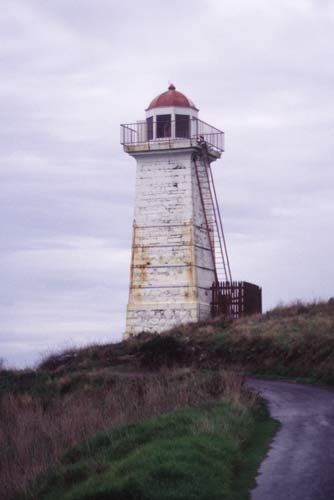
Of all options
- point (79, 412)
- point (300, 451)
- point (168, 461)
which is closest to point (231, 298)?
point (79, 412)

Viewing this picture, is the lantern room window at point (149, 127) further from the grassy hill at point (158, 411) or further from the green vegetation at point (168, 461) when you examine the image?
the green vegetation at point (168, 461)

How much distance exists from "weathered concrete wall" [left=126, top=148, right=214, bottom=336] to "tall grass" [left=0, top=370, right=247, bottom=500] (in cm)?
1186

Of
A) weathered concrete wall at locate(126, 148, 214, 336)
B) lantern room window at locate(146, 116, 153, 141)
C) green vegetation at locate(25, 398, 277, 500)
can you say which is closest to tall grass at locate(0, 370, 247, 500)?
green vegetation at locate(25, 398, 277, 500)

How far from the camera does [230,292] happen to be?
1469 inches

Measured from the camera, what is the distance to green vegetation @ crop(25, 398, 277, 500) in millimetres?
10539

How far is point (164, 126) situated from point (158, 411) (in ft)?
72.5

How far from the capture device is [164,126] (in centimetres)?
3716

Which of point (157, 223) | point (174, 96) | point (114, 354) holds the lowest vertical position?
point (114, 354)

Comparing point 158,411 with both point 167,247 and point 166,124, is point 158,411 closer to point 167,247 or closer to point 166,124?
point 167,247

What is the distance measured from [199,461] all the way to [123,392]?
9509mm

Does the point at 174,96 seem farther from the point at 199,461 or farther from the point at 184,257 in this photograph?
the point at 199,461

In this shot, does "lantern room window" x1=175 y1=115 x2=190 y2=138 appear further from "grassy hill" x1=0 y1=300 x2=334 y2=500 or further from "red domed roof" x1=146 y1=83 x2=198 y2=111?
"grassy hill" x1=0 y1=300 x2=334 y2=500

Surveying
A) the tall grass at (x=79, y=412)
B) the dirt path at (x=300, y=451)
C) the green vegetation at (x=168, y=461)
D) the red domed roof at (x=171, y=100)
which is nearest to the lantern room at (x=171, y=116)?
the red domed roof at (x=171, y=100)

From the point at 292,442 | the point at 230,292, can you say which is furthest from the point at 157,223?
the point at 292,442
